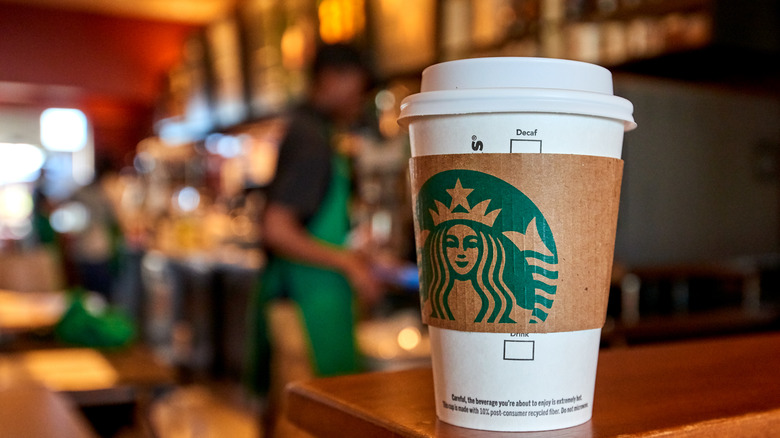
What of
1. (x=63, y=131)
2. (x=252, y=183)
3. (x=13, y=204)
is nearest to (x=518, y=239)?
(x=252, y=183)

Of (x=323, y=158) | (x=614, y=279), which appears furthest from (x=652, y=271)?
(x=323, y=158)

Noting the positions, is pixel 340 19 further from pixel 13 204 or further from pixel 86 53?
pixel 13 204

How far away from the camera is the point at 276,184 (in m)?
2.48

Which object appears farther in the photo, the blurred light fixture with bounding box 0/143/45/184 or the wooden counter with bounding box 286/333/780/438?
the blurred light fixture with bounding box 0/143/45/184

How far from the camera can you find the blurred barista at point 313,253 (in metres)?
2.43

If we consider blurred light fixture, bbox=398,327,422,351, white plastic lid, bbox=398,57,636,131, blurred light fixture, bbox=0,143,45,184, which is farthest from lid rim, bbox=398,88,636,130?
blurred light fixture, bbox=0,143,45,184

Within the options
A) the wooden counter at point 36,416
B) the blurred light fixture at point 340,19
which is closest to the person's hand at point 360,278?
the wooden counter at point 36,416

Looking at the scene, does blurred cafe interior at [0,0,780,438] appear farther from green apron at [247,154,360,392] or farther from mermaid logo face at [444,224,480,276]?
mermaid logo face at [444,224,480,276]

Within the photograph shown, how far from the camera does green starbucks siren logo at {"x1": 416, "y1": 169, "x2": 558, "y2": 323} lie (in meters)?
0.59

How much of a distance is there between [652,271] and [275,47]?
422cm

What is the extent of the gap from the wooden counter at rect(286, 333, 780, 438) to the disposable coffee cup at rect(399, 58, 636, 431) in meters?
0.03

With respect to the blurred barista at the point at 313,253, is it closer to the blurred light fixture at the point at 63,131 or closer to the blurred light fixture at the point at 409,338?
the blurred light fixture at the point at 409,338

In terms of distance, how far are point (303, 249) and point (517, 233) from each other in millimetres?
1875

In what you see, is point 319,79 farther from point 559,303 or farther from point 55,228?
point 55,228
